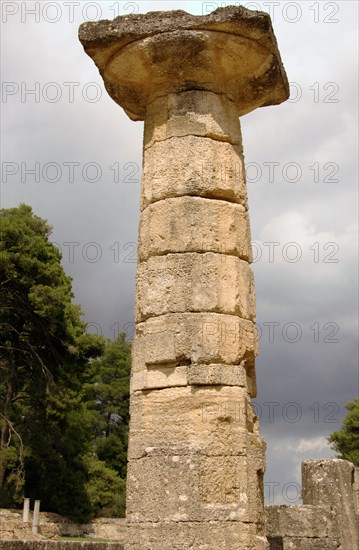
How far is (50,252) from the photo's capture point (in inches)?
1070

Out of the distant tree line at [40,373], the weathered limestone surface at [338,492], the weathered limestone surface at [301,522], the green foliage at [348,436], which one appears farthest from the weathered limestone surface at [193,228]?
the green foliage at [348,436]

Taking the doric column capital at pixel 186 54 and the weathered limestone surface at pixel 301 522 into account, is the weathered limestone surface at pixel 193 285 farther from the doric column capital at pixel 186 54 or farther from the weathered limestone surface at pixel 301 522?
the weathered limestone surface at pixel 301 522

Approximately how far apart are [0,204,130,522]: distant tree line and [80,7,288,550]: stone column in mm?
19707

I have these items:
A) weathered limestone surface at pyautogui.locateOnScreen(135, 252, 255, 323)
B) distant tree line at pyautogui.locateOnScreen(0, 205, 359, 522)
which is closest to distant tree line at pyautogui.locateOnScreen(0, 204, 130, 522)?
distant tree line at pyautogui.locateOnScreen(0, 205, 359, 522)

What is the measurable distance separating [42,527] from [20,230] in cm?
1145

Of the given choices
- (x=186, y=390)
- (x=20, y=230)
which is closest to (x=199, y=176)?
(x=186, y=390)

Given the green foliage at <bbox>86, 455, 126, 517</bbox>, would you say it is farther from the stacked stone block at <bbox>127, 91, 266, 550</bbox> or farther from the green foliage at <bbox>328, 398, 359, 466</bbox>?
the stacked stone block at <bbox>127, 91, 266, 550</bbox>

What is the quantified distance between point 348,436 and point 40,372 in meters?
18.2

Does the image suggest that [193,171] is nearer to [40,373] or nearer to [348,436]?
[40,373]

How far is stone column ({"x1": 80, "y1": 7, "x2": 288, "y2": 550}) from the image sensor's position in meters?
5.61

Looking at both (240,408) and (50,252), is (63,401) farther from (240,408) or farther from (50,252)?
(240,408)

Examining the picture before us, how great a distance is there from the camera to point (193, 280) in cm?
614

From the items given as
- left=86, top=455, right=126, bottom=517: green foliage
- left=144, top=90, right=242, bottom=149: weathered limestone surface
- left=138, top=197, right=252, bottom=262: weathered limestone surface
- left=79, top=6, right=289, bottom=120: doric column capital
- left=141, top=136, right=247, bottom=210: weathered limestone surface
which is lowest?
left=86, top=455, right=126, bottom=517: green foliage

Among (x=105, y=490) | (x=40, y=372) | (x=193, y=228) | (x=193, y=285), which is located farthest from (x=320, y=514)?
(x=105, y=490)
